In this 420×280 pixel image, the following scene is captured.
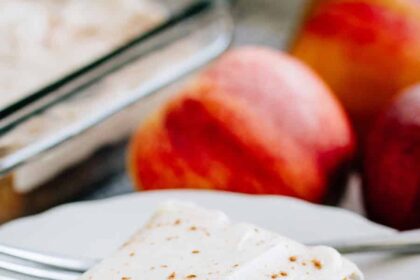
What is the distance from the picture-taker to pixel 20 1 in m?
0.80

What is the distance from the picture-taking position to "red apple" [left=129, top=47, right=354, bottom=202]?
597 mm

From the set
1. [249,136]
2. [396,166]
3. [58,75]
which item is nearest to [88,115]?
[58,75]

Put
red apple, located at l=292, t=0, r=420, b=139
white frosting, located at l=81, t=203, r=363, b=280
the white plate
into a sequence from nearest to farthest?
white frosting, located at l=81, t=203, r=363, b=280 → the white plate → red apple, located at l=292, t=0, r=420, b=139

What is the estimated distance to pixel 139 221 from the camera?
1.83 feet

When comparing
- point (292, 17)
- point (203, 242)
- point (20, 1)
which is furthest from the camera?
point (292, 17)

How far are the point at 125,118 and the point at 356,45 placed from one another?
0.21 m

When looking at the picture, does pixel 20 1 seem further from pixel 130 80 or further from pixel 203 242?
pixel 203 242

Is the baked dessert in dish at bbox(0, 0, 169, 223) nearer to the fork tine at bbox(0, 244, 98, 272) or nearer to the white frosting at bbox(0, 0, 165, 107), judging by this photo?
the white frosting at bbox(0, 0, 165, 107)

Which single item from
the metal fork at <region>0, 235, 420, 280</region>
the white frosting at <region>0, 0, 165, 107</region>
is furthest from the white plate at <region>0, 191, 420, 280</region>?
the white frosting at <region>0, 0, 165, 107</region>

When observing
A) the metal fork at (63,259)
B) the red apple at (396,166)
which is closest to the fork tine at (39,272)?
the metal fork at (63,259)

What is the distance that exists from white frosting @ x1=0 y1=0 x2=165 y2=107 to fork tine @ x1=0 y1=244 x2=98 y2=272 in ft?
0.65

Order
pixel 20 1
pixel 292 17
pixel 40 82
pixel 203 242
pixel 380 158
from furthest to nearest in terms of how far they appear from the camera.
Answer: pixel 292 17 → pixel 20 1 → pixel 40 82 → pixel 380 158 → pixel 203 242

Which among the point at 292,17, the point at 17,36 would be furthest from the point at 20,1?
the point at 292,17

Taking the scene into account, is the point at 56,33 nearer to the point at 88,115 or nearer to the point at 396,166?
the point at 88,115
